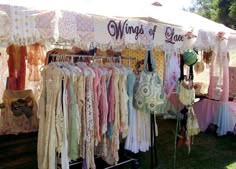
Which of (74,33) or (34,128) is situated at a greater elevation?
(74,33)

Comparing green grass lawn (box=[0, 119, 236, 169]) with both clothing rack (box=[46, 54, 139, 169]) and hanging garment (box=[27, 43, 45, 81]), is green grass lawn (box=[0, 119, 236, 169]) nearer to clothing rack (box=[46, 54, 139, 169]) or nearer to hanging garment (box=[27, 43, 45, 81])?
clothing rack (box=[46, 54, 139, 169])

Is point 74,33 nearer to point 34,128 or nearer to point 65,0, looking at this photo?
point 65,0

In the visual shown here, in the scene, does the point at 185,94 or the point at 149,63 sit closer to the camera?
the point at 149,63

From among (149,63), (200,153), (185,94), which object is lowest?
(200,153)

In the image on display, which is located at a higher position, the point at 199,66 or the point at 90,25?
the point at 90,25

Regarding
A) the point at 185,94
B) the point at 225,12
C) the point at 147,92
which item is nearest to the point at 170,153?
the point at 185,94

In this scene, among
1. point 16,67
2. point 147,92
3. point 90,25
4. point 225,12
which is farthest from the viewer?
point 225,12

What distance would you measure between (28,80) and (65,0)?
2.57 metres

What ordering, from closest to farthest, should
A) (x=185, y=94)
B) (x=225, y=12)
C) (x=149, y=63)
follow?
(x=149, y=63), (x=185, y=94), (x=225, y=12)

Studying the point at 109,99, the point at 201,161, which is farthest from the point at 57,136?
the point at 201,161

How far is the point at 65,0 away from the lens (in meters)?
3.22

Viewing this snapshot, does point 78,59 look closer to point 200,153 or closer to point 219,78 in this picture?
point 200,153

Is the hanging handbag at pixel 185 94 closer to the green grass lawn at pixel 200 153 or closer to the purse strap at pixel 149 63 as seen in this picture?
the purse strap at pixel 149 63

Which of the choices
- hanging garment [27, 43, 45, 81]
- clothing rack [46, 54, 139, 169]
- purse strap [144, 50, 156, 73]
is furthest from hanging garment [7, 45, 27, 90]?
purse strap [144, 50, 156, 73]
